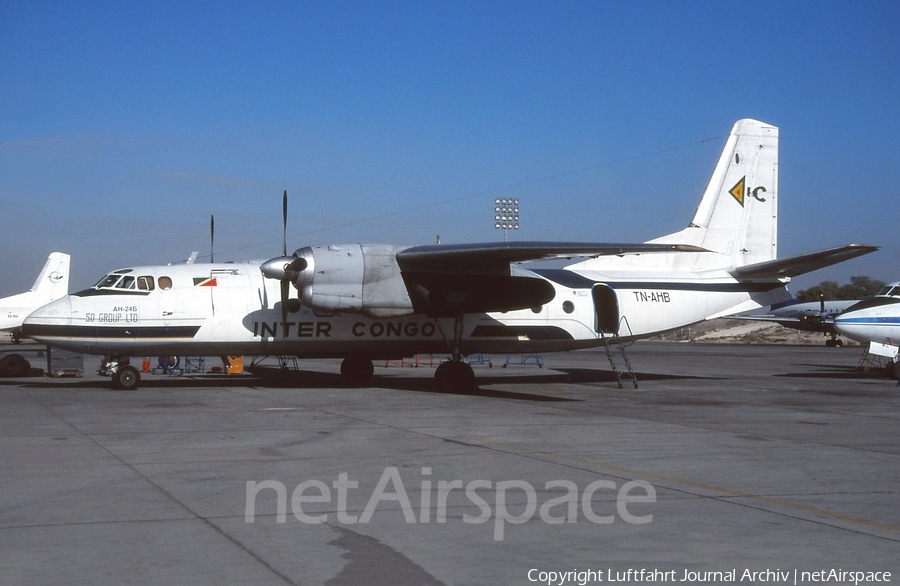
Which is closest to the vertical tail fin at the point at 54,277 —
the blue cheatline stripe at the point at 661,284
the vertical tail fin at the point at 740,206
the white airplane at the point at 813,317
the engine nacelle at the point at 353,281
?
the engine nacelle at the point at 353,281

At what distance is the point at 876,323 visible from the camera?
27.6 metres

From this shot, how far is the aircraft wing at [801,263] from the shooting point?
823 inches

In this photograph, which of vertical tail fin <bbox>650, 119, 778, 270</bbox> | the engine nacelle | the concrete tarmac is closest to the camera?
the concrete tarmac

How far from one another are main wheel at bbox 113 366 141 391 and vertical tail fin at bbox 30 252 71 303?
15.8 metres

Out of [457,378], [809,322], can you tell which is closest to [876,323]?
[457,378]

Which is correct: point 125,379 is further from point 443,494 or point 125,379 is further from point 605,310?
point 443,494

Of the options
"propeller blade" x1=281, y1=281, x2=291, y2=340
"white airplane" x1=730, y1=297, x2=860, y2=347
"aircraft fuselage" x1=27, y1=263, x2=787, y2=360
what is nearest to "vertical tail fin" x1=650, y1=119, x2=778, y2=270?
"aircraft fuselage" x1=27, y1=263, x2=787, y2=360

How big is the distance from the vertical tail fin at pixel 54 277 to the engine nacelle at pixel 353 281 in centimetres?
1925

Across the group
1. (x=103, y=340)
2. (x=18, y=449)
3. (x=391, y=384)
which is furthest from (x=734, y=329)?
(x=18, y=449)

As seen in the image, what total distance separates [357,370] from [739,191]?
1242cm

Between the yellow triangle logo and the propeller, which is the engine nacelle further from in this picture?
the yellow triangle logo

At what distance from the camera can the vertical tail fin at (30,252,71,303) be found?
35.6m

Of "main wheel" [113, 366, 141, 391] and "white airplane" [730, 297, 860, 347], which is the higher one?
"white airplane" [730, 297, 860, 347]

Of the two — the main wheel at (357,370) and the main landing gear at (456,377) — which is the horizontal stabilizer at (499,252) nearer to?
the main landing gear at (456,377)
